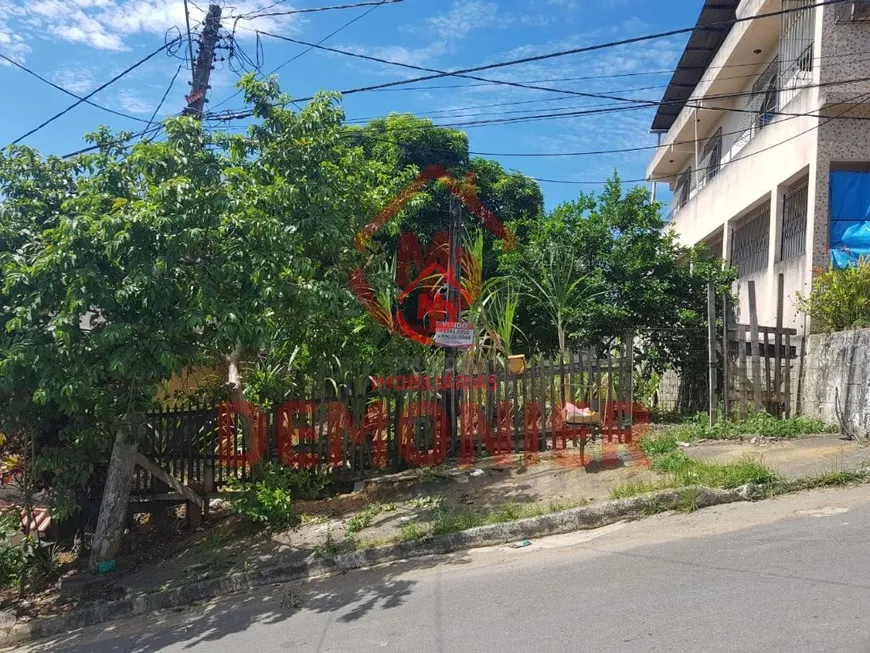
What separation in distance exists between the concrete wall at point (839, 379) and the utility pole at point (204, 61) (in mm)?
8758

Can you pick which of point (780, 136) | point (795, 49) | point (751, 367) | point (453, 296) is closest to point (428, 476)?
point (453, 296)

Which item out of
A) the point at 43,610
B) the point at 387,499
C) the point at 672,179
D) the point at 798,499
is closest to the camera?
the point at 798,499

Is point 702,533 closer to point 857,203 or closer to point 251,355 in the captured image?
point 251,355

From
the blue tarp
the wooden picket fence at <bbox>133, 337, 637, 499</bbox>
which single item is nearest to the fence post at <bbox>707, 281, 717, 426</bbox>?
the wooden picket fence at <bbox>133, 337, 637, 499</bbox>

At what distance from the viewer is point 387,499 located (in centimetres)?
780

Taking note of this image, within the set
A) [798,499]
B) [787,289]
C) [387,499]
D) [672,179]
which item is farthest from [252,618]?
[672,179]

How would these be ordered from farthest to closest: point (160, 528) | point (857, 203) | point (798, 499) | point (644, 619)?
point (857, 203) → point (160, 528) → point (798, 499) → point (644, 619)

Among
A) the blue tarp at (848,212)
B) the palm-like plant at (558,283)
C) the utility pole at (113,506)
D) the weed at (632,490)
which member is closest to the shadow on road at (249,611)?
the utility pole at (113,506)

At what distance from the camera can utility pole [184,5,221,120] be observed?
9.33m

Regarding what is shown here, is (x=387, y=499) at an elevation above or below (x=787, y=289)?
below

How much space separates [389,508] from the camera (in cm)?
743

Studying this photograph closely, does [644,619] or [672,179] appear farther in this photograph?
[672,179]

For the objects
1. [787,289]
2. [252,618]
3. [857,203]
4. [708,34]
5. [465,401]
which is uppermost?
[708,34]

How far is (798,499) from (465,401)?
385 cm
